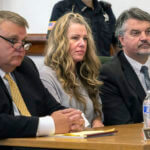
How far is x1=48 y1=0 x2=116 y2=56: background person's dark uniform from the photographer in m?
4.21

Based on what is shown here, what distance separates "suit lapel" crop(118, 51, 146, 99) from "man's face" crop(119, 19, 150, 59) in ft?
0.62

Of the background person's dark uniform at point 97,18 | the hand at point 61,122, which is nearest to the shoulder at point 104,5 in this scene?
the background person's dark uniform at point 97,18

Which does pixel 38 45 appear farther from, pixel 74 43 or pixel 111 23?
pixel 74 43

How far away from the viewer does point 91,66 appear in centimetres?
330

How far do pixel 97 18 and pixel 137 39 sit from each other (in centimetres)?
77

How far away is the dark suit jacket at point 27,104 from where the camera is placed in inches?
80.9

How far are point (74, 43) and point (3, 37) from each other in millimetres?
984

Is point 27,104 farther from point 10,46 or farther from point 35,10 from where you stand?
point 35,10

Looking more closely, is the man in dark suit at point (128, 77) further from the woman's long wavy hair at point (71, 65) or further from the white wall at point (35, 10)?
the white wall at point (35, 10)

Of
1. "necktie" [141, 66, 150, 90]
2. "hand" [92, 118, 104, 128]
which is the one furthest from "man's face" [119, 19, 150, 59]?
"hand" [92, 118, 104, 128]

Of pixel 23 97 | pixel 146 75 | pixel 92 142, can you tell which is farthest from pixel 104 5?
pixel 92 142

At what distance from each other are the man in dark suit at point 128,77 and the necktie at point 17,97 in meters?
1.01

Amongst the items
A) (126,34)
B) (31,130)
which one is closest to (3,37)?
(31,130)

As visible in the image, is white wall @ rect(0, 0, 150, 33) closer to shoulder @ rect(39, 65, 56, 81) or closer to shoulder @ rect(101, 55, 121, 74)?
shoulder @ rect(101, 55, 121, 74)
